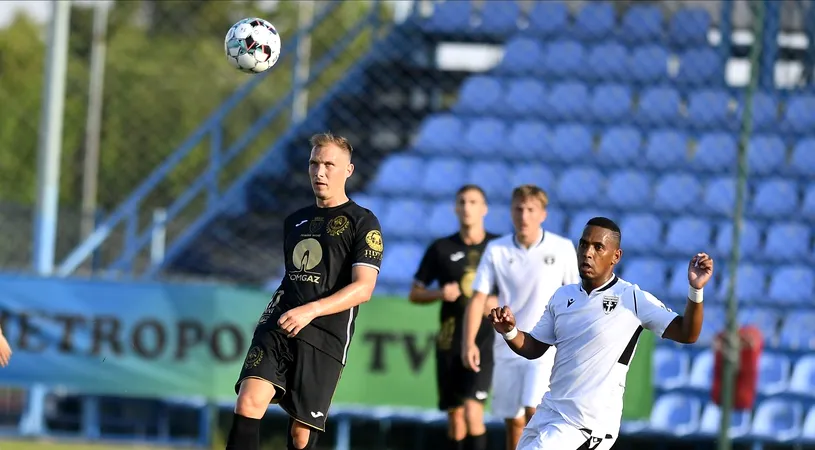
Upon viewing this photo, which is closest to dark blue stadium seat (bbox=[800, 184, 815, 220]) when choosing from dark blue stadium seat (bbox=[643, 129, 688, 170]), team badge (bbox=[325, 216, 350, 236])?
dark blue stadium seat (bbox=[643, 129, 688, 170])

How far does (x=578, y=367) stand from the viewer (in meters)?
6.77

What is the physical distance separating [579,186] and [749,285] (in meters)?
2.38

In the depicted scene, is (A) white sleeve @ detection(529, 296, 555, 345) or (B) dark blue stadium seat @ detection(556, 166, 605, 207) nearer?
(A) white sleeve @ detection(529, 296, 555, 345)

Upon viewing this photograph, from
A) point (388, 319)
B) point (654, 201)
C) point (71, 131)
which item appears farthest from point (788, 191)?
point (71, 131)

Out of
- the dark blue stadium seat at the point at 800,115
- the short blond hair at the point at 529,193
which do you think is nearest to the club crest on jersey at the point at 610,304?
the short blond hair at the point at 529,193

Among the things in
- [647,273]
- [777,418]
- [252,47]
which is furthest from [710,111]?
[252,47]

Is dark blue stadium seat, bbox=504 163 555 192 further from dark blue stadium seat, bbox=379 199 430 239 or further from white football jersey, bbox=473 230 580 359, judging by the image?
white football jersey, bbox=473 230 580 359

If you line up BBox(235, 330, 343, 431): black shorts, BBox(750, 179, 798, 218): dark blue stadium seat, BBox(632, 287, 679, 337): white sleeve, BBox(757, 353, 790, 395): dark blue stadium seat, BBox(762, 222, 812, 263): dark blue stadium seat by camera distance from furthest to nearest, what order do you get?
BBox(750, 179, 798, 218): dark blue stadium seat < BBox(762, 222, 812, 263): dark blue stadium seat < BBox(757, 353, 790, 395): dark blue stadium seat < BBox(235, 330, 343, 431): black shorts < BBox(632, 287, 679, 337): white sleeve

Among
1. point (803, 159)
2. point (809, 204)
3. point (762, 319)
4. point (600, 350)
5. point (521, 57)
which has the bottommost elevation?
point (600, 350)

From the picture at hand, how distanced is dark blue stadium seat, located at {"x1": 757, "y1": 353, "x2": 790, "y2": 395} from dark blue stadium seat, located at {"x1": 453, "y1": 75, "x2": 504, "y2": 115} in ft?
17.7

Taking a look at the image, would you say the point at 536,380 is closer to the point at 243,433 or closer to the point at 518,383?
the point at 518,383

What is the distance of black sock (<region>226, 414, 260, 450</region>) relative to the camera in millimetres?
7066

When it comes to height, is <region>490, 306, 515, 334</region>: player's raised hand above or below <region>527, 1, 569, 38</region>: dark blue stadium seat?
below

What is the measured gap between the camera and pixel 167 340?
13.7 m
